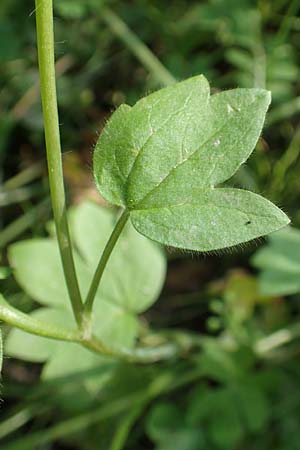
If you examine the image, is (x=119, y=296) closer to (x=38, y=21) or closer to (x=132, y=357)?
(x=132, y=357)

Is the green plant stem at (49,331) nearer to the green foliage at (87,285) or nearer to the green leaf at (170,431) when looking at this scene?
the green foliage at (87,285)

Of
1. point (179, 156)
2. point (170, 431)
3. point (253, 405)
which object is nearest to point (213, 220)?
point (179, 156)

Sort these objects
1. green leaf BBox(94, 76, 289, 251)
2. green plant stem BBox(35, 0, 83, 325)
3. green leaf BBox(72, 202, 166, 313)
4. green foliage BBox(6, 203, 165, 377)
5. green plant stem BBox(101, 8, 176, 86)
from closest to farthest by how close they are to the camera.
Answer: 1. green plant stem BBox(35, 0, 83, 325)
2. green leaf BBox(94, 76, 289, 251)
3. green foliage BBox(6, 203, 165, 377)
4. green leaf BBox(72, 202, 166, 313)
5. green plant stem BBox(101, 8, 176, 86)

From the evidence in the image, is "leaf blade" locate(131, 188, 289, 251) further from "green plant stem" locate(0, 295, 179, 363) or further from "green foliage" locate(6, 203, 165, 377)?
"green foliage" locate(6, 203, 165, 377)

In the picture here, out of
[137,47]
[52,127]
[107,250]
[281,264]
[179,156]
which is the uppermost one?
[52,127]

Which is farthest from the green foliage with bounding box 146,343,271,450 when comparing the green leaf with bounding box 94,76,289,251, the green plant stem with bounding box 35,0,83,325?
the green leaf with bounding box 94,76,289,251

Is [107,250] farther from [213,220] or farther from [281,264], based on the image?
[281,264]
